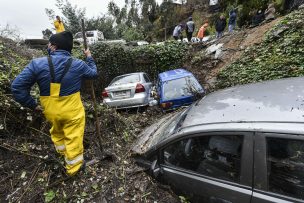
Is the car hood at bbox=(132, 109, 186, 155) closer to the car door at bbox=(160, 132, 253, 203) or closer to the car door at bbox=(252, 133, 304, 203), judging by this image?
the car door at bbox=(160, 132, 253, 203)

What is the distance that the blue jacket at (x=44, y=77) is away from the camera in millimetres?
2734

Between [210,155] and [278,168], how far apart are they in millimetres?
541

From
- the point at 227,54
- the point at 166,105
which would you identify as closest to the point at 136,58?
the point at 227,54

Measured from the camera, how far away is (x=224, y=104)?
2.25m

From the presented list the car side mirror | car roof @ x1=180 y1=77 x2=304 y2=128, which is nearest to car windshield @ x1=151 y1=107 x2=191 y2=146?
car roof @ x1=180 y1=77 x2=304 y2=128

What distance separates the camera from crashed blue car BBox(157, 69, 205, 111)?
5.93 m

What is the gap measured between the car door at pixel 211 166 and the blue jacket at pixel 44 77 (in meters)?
1.53

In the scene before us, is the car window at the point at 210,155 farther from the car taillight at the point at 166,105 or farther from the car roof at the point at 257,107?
the car taillight at the point at 166,105

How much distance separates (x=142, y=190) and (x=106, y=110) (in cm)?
278

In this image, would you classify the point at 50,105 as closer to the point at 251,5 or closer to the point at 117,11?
the point at 251,5

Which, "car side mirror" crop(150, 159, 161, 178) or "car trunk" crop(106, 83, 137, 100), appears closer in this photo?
"car side mirror" crop(150, 159, 161, 178)

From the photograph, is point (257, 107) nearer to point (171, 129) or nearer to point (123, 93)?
point (171, 129)

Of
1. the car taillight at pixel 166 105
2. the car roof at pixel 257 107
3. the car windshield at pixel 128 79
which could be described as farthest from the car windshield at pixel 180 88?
the car roof at pixel 257 107

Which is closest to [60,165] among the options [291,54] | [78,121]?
[78,121]
